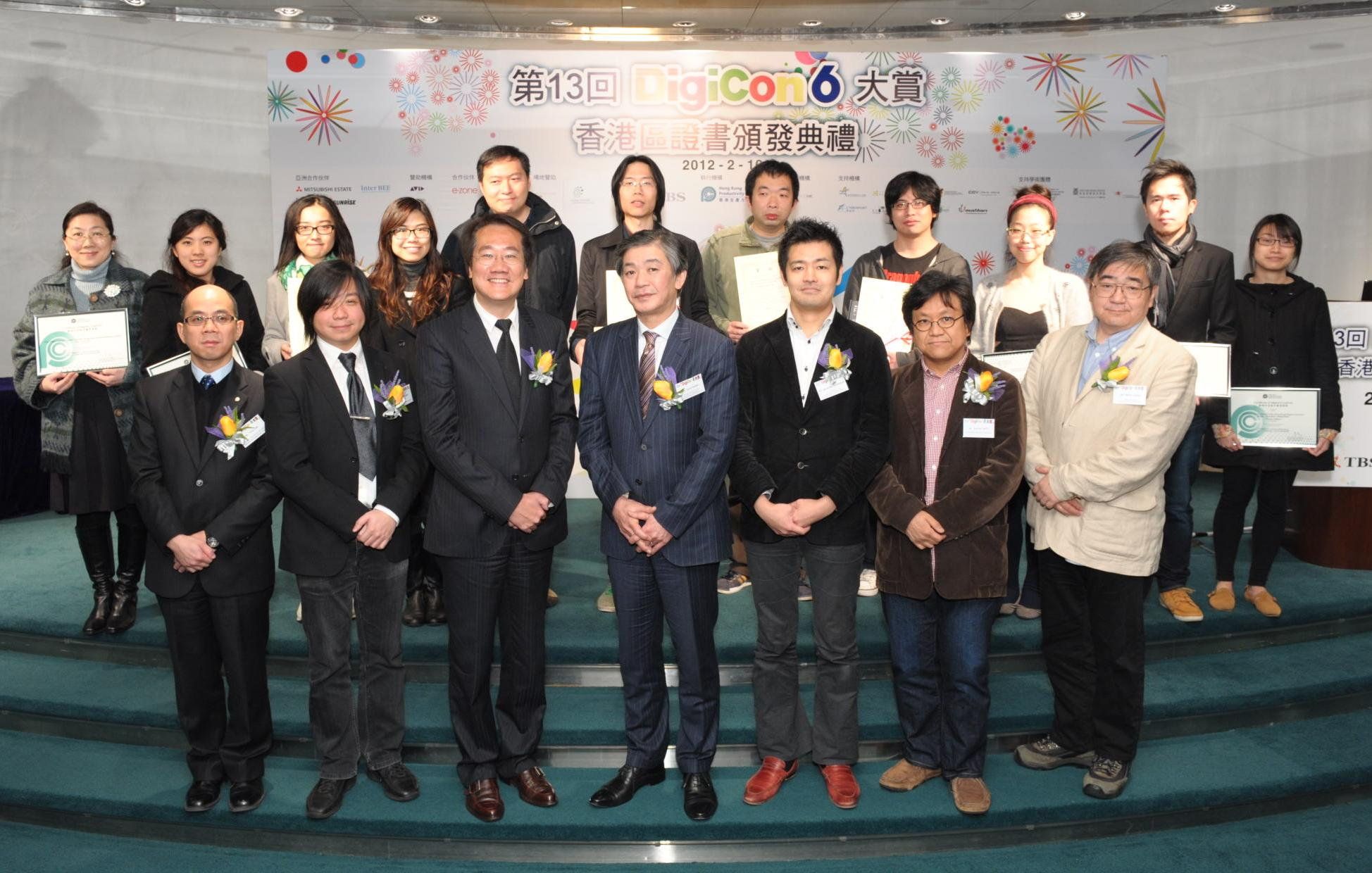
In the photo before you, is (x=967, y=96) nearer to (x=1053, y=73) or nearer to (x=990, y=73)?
(x=990, y=73)

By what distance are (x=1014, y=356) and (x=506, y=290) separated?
1972mm

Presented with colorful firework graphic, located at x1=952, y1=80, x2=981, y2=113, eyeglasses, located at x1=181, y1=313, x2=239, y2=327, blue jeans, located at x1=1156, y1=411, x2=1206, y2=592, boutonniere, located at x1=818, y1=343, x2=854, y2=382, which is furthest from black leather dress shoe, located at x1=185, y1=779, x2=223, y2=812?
colorful firework graphic, located at x1=952, y1=80, x2=981, y2=113

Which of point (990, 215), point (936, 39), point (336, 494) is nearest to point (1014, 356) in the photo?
point (336, 494)

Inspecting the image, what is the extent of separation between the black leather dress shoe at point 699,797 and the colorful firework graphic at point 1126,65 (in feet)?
17.2

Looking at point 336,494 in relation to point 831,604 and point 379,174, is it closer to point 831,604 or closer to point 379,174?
point 831,604

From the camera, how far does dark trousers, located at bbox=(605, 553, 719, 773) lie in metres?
3.17

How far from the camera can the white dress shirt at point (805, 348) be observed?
3197 mm

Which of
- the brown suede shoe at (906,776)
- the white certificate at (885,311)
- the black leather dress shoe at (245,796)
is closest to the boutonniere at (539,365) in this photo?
the white certificate at (885,311)

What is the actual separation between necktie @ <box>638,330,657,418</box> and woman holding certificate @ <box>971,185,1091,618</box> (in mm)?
1610

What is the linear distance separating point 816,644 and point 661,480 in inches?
29.3

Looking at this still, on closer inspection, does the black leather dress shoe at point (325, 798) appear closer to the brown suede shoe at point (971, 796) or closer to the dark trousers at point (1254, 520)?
the brown suede shoe at point (971, 796)

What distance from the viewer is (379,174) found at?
6.41 metres

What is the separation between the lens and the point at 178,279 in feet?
13.2

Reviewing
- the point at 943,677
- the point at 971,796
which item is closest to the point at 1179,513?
the point at 943,677
